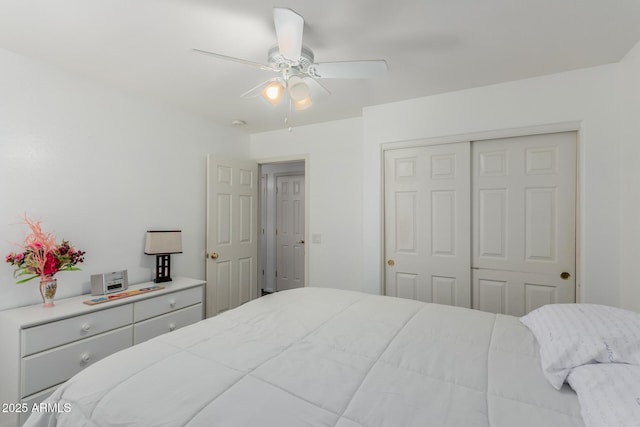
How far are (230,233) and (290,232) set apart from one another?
1467 mm

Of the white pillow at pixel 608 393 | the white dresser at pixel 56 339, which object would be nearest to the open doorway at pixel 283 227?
the white dresser at pixel 56 339

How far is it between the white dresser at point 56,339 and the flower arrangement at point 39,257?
246mm

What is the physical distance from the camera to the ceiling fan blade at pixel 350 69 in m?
1.61

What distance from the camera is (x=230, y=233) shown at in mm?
3436

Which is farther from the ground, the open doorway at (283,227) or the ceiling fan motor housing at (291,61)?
the ceiling fan motor housing at (291,61)

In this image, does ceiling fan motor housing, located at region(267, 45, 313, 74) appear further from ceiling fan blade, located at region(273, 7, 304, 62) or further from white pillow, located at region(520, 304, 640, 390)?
white pillow, located at region(520, 304, 640, 390)

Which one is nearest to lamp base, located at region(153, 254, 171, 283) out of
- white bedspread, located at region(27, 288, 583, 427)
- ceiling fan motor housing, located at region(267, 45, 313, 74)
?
white bedspread, located at region(27, 288, 583, 427)

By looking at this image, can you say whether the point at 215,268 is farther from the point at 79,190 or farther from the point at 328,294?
the point at 328,294

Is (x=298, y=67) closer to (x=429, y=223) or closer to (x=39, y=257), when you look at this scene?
(x=429, y=223)

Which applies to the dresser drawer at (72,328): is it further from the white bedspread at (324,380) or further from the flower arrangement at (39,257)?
the white bedspread at (324,380)

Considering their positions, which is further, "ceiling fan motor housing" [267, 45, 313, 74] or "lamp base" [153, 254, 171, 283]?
"lamp base" [153, 254, 171, 283]

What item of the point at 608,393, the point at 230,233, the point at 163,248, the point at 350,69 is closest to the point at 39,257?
the point at 163,248

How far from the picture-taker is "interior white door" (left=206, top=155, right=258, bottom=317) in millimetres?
3225

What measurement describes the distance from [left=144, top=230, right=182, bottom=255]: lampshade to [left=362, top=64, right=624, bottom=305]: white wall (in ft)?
8.54
